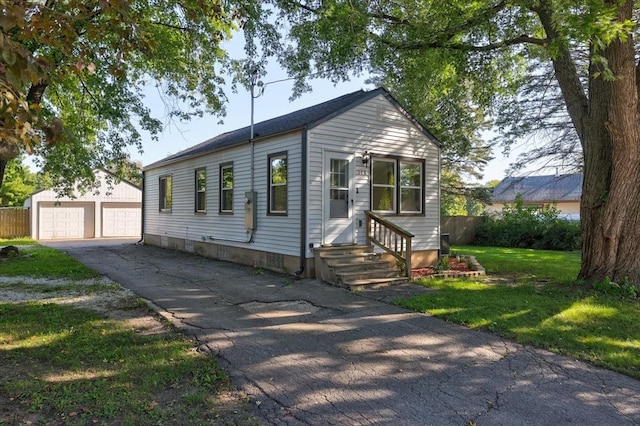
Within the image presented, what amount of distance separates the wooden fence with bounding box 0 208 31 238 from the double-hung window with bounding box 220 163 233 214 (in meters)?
17.3

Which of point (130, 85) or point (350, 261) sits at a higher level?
point (130, 85)

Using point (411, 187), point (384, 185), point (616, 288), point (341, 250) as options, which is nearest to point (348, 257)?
point (341, 250)

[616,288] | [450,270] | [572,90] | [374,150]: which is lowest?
[450,270]

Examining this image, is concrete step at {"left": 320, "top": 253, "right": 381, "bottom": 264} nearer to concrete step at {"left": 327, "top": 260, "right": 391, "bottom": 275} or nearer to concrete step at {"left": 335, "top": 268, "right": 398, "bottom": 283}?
concrete step at {"left": 327, "top": 260, "right": 391, "bottom": 275}

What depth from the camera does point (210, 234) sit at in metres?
12.7

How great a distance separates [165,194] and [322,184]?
9.57 m

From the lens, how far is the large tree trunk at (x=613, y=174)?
727 centimetres

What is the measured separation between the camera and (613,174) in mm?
7609

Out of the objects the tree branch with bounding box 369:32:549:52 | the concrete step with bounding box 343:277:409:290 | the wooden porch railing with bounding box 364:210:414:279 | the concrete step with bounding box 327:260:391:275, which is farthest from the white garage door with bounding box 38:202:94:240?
the concrete step with bounding box 343:277:409:290

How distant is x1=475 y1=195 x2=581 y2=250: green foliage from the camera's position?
17.8 meters

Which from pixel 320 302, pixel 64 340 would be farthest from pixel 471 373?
pixel 64 340

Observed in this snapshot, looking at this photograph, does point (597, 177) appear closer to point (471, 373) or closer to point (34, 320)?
point (471, 373)

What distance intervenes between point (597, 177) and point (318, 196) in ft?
18.3

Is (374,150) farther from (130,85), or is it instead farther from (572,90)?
(130,85)
